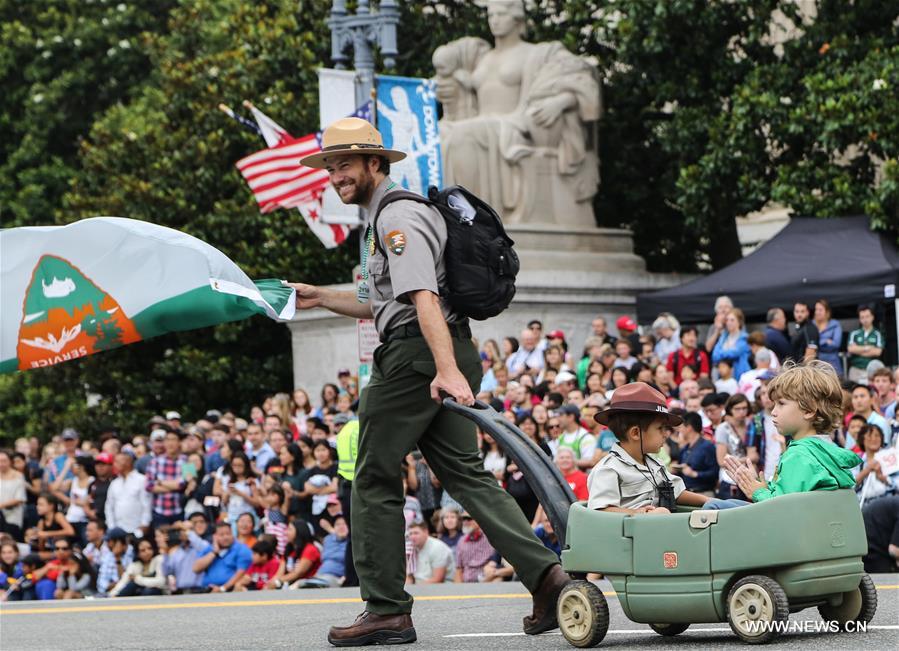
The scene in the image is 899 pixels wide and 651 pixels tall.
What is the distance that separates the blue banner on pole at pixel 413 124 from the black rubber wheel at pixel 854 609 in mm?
12780

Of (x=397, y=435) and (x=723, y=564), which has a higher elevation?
(x=397, y=435)

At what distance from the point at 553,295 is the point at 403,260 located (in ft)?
52.5

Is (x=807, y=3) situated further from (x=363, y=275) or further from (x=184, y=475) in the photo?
(x=363, y=275)

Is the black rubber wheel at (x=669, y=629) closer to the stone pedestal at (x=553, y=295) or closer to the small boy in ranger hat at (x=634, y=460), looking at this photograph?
the small boy in ranger hat at (x=634, y=460)

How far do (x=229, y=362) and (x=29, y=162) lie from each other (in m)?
9.58

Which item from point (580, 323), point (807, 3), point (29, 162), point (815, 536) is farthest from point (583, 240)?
point (815, 536)

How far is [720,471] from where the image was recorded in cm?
1450

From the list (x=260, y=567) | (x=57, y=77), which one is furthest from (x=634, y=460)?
(x=57, y=77)

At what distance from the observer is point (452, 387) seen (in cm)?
707

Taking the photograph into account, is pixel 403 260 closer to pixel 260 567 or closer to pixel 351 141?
pixel 351 141

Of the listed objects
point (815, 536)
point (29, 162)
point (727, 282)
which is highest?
point (29, 162)

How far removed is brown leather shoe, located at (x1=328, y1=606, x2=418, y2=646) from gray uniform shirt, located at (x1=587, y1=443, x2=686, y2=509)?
1.00 meters

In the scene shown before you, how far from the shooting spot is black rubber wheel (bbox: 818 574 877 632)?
6.79 metres

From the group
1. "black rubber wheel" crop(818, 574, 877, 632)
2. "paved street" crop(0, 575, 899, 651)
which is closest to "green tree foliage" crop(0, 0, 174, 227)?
"paved street" crop(0, 575, 899, 651)
